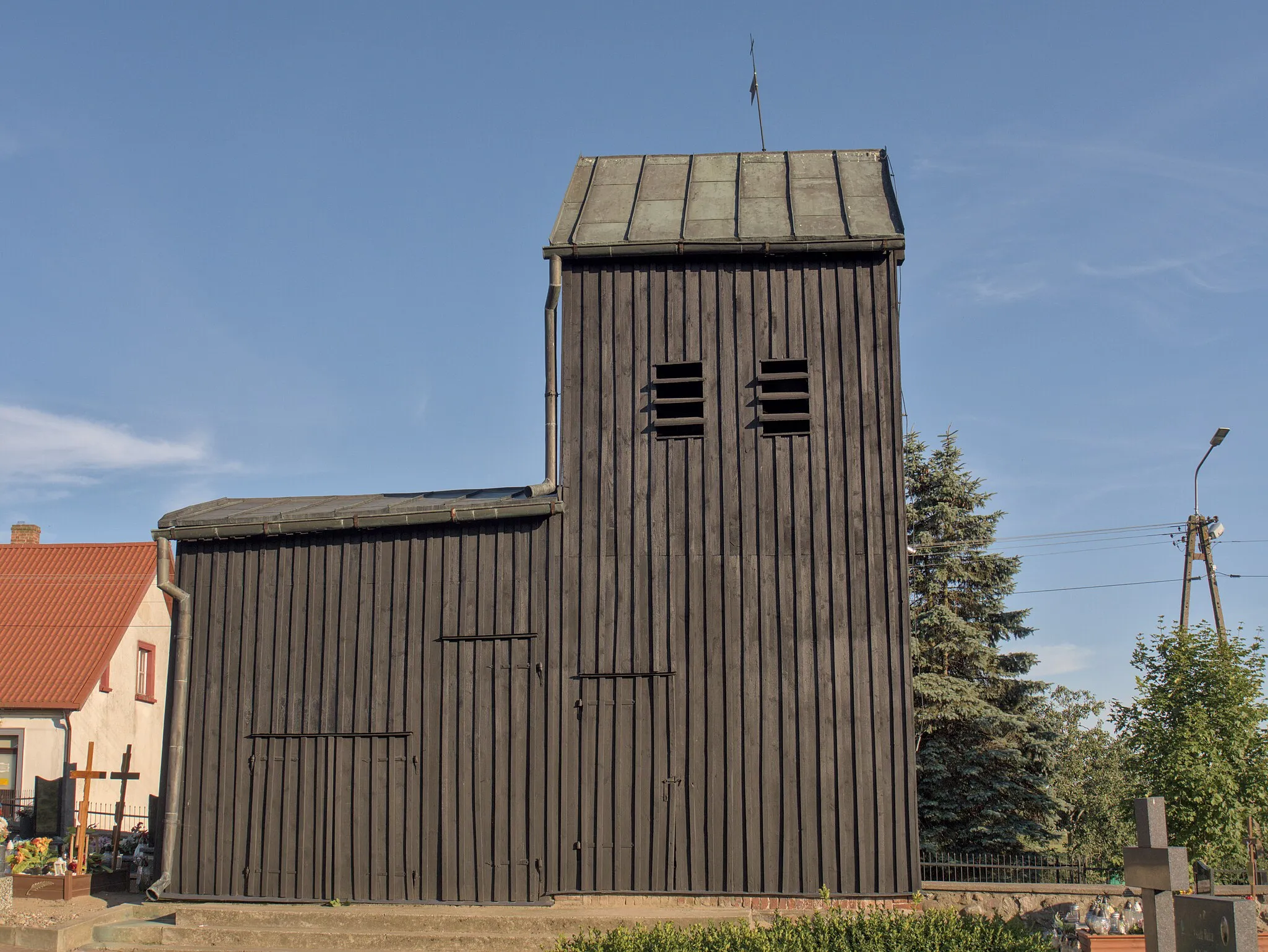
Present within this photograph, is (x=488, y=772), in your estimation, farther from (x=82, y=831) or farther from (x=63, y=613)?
(x=63, y=613)

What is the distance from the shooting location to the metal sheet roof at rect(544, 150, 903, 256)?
1392 centimetres

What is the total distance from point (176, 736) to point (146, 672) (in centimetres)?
1543

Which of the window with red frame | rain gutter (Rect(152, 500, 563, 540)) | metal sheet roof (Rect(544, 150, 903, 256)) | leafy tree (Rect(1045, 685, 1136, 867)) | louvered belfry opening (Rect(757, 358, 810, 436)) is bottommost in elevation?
leafy tree (Rect(1045, 685, 1136, 867))

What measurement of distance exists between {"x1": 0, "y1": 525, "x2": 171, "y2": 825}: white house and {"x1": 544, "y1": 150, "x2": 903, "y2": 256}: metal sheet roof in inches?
608

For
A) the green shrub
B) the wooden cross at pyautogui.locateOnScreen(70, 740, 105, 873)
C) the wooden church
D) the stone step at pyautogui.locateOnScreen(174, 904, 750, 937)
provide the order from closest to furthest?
1. the green shrub
2. the stone step at pyautogui.locateOnScreen(174, 904, 750, 937)
3. the wooden church
4. the wooden cross at pyautogui.locateOnScreen(70, 740, 105, 873)

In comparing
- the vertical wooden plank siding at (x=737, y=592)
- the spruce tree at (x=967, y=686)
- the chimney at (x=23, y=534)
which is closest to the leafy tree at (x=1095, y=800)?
the spruce tree at (x=967, y=686)

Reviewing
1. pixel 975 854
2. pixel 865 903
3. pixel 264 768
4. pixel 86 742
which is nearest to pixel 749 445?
pixel 865 903

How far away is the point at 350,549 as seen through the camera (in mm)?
13766

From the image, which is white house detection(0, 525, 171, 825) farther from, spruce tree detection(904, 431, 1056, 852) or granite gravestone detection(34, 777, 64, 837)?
spruce tree detection(904, 431, 1056, 852)

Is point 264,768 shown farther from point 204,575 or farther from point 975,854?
point 975,854

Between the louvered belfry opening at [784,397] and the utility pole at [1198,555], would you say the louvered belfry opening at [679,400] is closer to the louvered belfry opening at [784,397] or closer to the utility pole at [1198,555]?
the louvered belfry opening at [784,397]

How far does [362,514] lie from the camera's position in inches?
537

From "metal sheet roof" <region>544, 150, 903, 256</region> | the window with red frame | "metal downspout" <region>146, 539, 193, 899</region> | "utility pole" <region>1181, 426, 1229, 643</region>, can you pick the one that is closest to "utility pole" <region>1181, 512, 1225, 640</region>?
"utility pole" <region>1181, 426, 1229, 643</region>

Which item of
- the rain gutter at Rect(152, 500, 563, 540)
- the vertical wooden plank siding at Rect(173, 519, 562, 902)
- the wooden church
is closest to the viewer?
the wooden church
